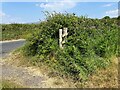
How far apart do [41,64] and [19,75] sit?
3.91ft

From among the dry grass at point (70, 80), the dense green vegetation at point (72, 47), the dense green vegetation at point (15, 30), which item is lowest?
the dense green vegetation at point (15, 30)

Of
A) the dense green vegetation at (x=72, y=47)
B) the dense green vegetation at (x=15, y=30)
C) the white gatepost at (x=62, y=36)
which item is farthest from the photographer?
the dense green vegetation at (x=15, y=30)

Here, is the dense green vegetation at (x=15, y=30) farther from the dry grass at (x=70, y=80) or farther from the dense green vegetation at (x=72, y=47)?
the dry grass at (x=70, y=80)

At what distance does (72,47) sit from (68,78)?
1.52 meters

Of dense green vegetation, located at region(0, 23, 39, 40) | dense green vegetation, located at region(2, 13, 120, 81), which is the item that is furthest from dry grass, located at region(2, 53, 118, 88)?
dense green vegetation, located at region(0, 23, 39, 40)

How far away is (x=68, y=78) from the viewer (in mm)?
8984

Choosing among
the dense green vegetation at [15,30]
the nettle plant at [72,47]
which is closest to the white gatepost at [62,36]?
the nettle plant at [72,47]

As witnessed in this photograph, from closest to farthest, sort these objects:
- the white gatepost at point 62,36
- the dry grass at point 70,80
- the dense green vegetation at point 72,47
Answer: the dry grass at point 70,80
the dense green vegetation at point 72,47
the white gatepost at point 62,36

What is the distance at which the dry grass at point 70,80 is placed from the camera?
8531mm

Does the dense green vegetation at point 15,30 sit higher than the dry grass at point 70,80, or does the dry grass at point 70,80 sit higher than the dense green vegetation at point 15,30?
the dry grass at point 70,80

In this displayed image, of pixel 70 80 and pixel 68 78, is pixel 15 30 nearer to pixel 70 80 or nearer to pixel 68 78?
pixel 68 78

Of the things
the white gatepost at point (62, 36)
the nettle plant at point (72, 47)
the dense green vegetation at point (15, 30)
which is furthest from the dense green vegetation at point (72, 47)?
the dense green vegetation at point (15, 30)

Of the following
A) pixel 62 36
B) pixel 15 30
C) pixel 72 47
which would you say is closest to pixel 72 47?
pixel 72 47

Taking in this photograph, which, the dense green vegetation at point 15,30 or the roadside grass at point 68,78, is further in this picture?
the dense green vegetation at point 15,30
